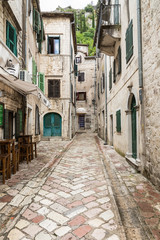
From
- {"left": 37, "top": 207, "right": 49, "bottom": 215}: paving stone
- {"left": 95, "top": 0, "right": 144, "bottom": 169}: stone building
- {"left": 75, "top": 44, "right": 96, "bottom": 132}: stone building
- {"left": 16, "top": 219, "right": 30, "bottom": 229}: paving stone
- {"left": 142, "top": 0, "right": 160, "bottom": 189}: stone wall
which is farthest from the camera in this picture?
{"left": 75, "top": 44, "right": 96, "bottom": 132}: stone building

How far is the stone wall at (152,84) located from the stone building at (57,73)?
11.4m

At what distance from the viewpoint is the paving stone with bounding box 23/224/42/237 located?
2.29 metres

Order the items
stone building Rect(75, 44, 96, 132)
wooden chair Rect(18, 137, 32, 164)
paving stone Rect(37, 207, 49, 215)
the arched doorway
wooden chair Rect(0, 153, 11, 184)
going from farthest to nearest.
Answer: stone building Rect(75, 44, 96, 132), the arched doorway, wooden chair Rect(18, 137, 32, 164), wooden chair Rect(0, 153, 11, 184), paving stone Rect(37, 207, 49, 215)

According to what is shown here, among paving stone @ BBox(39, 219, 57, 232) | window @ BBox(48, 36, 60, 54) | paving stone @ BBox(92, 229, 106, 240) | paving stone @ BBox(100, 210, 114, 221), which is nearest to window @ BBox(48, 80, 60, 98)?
window @ BBox(48, 36, 60, 54)

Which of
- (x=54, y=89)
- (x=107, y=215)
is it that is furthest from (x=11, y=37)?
(x=54, y=89)

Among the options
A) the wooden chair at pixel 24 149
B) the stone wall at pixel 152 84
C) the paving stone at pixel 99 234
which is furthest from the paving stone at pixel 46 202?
the wooden chair at pixel 24 149

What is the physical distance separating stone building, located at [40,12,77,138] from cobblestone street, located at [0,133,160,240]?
10765mm

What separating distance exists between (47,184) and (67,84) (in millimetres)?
12643

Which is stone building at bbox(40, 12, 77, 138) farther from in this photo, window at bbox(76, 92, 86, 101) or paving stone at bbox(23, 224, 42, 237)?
paving stone at bbox(23, 224, 42, 237)

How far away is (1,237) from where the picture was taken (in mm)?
2221

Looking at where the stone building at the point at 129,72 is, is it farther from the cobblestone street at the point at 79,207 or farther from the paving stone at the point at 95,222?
the paving stone at the point at 95,222

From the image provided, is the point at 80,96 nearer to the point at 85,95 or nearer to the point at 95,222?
the point at 85,95

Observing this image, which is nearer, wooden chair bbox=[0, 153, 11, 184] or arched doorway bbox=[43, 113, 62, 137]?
wooden chair bbox=[0, 153, 11, 184]

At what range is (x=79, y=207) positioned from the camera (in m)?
2.99
